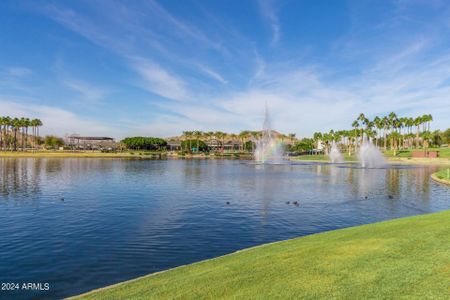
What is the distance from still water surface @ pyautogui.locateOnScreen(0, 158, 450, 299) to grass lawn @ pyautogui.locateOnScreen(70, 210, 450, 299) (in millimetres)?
4434

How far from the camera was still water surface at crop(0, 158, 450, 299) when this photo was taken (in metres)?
15.1

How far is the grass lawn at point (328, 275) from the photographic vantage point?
7988 mm

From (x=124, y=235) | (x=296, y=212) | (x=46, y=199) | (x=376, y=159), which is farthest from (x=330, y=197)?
(x=376, y=159)

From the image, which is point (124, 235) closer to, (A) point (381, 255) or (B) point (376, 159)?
(A) point (381, 255)

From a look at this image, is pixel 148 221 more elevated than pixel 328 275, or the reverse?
pixel 328 275

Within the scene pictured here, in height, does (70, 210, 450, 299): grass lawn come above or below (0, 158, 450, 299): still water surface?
above

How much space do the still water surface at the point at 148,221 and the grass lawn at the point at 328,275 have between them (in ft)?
14.5

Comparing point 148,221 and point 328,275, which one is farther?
point 148,221

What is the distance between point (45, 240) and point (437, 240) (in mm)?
19110

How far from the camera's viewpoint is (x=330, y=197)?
35.7m

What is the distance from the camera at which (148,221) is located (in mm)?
24203

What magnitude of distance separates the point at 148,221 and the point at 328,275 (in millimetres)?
17273

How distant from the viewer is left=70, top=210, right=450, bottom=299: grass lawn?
7.99m

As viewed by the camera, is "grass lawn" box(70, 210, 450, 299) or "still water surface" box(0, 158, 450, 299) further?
"still water surface" box(0, 158, 450, 299)
